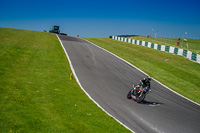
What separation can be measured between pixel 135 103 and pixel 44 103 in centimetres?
584

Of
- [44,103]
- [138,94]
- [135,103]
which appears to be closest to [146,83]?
[138,94]

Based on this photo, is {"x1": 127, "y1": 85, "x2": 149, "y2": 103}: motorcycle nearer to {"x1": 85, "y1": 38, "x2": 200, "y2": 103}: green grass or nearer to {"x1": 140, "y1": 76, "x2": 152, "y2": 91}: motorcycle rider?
{"x1": 140, "y1": 76, "x2": 152, "y2": 91}: motorcycle rider

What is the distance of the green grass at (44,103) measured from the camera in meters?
8.31

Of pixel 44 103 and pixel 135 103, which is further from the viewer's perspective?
pixel 135 103

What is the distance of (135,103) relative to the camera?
45.7 ft

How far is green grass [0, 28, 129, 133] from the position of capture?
8312 mm

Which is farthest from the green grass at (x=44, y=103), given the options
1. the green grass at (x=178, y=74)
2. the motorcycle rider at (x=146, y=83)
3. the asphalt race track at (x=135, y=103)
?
the green grass at (x=178, y=74)

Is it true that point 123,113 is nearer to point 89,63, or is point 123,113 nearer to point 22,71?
point 22,71

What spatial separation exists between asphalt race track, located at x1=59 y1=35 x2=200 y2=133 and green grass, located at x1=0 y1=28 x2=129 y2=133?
100 centimetres

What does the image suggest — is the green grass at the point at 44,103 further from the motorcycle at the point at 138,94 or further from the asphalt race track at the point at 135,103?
the motorcycle at the point at 138,94

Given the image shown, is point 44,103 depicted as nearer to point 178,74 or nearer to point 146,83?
point 146,83

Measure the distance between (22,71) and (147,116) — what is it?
10782mm

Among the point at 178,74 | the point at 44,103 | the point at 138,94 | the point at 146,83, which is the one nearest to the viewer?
the point at 44,103

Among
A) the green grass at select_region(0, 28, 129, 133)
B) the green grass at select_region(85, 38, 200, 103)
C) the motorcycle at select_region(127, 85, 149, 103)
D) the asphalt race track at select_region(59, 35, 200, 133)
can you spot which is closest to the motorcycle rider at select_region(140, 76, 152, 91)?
the motorcycle at select_region(127, 85, 149, 103)
